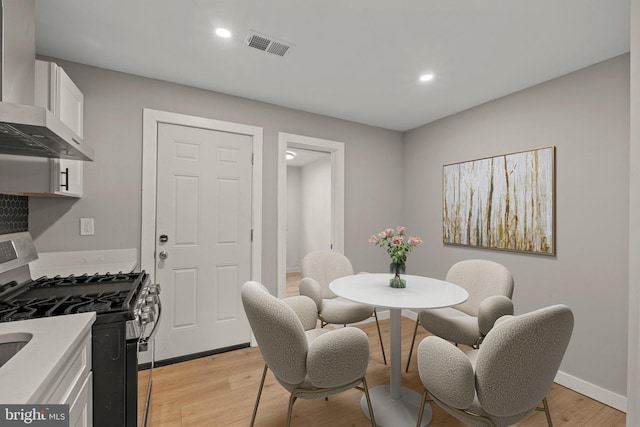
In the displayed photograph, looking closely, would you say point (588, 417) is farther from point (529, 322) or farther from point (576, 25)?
point (576, 25)

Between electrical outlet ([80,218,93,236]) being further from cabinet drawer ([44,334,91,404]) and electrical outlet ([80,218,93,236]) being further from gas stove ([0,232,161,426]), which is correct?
cabinet drawer ([44,334,91,404])

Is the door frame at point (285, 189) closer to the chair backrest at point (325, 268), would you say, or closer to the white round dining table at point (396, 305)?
the chair backrest at point (325, 268)

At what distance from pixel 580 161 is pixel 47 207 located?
3953mm

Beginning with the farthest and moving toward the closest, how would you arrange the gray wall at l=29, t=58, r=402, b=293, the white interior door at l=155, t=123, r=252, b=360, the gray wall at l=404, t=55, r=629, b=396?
the white interior door at l=155, t=123, r=252, b=360 → the gray wall at l=29, t=58, r=402, b=293 → the gray wall at l=404, t=55, r=629, b=396

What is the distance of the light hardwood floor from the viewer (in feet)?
5.92

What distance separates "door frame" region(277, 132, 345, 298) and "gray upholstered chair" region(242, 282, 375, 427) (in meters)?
1.54

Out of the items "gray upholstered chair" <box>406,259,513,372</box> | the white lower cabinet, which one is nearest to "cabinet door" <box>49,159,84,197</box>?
the white lower cabinet

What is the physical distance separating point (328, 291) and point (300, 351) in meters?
1.39

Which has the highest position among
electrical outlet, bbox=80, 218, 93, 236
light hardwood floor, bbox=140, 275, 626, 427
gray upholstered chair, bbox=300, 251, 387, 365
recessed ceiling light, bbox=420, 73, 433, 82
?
recessed ceiling light, bbox=420, 73, 433, 82

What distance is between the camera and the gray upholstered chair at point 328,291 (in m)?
2.35

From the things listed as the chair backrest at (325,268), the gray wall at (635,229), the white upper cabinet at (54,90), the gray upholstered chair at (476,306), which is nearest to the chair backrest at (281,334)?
the gray upholstered chair at (476,306)

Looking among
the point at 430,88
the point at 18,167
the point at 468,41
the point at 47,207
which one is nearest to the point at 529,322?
the point at 468,41

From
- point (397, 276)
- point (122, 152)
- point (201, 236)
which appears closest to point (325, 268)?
point (397, 276)

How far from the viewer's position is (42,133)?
1179 mm
